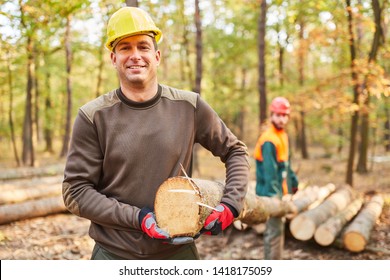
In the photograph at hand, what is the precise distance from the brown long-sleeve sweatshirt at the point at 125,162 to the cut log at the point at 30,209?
4625 mm

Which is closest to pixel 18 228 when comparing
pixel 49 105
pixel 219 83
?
pixel 219 83

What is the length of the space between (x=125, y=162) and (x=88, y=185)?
0.21 meters

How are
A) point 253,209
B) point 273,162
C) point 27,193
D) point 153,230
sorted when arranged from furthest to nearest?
point 27,193 < point 273,162 < point 253,209 < point 153,230

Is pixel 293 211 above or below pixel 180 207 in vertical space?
below

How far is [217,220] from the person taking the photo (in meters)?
1.91

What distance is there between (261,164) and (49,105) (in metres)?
19.1

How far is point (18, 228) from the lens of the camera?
581cm

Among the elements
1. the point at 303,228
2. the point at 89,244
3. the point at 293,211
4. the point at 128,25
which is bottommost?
the point at 89,244

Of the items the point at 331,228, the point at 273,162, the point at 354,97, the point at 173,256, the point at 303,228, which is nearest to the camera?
the point at 173,256

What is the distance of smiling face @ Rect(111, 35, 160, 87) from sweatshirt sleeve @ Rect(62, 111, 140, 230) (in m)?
0.29

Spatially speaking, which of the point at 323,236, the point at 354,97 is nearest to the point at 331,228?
the point at 323,236

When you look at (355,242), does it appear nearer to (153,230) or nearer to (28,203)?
(153,230)

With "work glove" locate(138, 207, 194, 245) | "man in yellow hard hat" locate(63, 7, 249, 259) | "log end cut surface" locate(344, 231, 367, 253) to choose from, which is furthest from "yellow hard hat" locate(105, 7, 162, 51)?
"log end cut surface" locate(344, 231, 367, 253)
